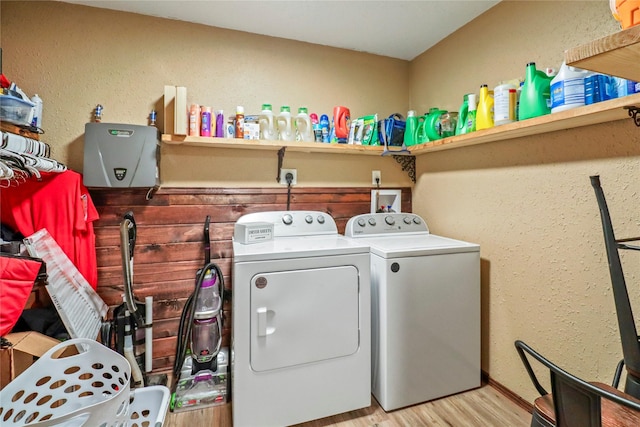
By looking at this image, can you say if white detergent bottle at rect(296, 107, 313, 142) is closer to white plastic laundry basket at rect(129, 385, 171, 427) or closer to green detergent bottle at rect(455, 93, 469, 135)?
green detergent bottle at rect(455, 93, 469, 135)

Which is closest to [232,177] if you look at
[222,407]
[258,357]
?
[258,357]

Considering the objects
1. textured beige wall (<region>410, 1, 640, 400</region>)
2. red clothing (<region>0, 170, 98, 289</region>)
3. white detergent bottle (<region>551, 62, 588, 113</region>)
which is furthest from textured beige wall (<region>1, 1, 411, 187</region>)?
white detergent bottle (<region>551, 62, 588, 113</region>)

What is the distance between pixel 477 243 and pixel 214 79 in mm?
2098

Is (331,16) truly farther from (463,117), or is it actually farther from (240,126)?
(463,117)

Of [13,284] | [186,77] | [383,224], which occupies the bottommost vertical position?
[13,284]

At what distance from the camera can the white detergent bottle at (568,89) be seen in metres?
1.34

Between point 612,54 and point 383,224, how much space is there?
1548 millimetres

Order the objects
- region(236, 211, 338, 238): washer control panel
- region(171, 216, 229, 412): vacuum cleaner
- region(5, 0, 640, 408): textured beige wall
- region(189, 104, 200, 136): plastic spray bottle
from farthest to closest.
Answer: region(236, 211, 338, 238): washer control panel < region(189, 104, 200, 136): plastic spray bottle < region(171, 216, 229, 412): vacuum cleaner < region(5, 0, 640, 408): textured beige wall

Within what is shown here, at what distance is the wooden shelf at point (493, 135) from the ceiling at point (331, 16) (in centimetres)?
81

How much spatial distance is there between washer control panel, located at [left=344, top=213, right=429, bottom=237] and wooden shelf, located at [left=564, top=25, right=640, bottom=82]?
1.45 meters

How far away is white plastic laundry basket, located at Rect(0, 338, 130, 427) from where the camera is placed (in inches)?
48.0

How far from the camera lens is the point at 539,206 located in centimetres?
170

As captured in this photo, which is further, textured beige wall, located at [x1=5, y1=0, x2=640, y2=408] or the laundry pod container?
textured beige wall, located at [x1=5, y1=0, x2=640, y2=408]

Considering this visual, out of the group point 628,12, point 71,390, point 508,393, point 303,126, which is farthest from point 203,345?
point 628,12
